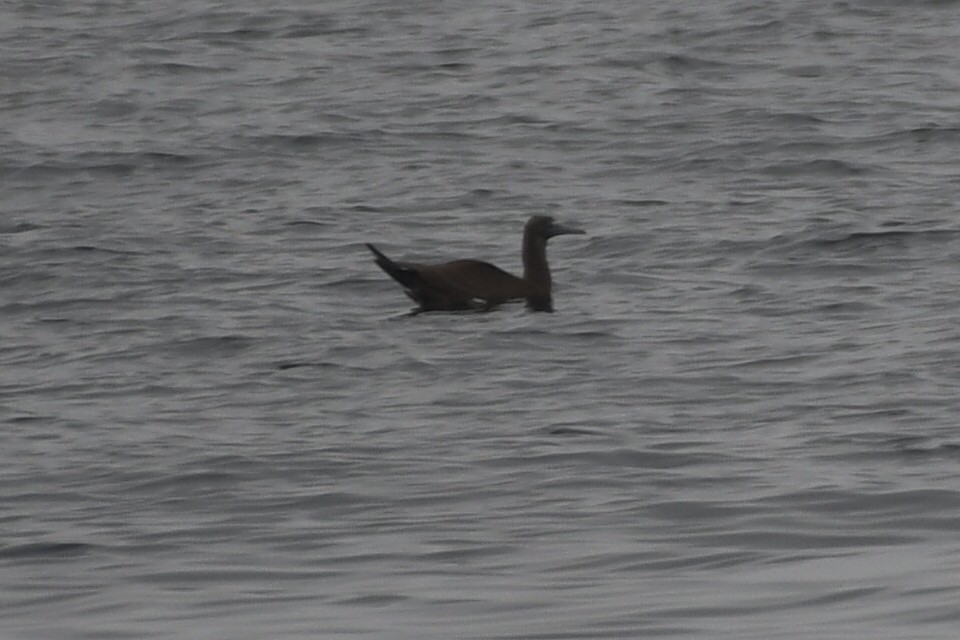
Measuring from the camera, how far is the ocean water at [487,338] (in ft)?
26.3

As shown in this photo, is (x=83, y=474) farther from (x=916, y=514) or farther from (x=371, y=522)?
(x=916, y=514)

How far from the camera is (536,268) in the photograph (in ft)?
48.9

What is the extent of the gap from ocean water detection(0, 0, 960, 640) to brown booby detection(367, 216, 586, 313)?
0.54ft

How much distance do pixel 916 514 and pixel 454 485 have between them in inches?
68.8

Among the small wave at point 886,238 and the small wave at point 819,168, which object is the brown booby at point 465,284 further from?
the small wave at point 819,168

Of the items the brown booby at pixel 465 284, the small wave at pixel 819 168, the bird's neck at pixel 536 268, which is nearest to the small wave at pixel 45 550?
the brown booby at pixel 465 284

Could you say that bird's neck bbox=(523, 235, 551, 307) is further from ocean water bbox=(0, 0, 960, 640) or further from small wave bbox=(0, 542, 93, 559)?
small wave bbox=(0, 542, 93, 559)

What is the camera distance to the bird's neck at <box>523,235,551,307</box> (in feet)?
48.0

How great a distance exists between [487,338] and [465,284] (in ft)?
3.26

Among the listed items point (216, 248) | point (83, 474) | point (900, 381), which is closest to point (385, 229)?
point (216, 248)

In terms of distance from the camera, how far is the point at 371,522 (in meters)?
8.99

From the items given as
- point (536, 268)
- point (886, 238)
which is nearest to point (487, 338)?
point (536, 268)

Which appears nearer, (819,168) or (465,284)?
(465,284)

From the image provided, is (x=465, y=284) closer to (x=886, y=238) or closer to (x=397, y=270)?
(x=397, y=270)
